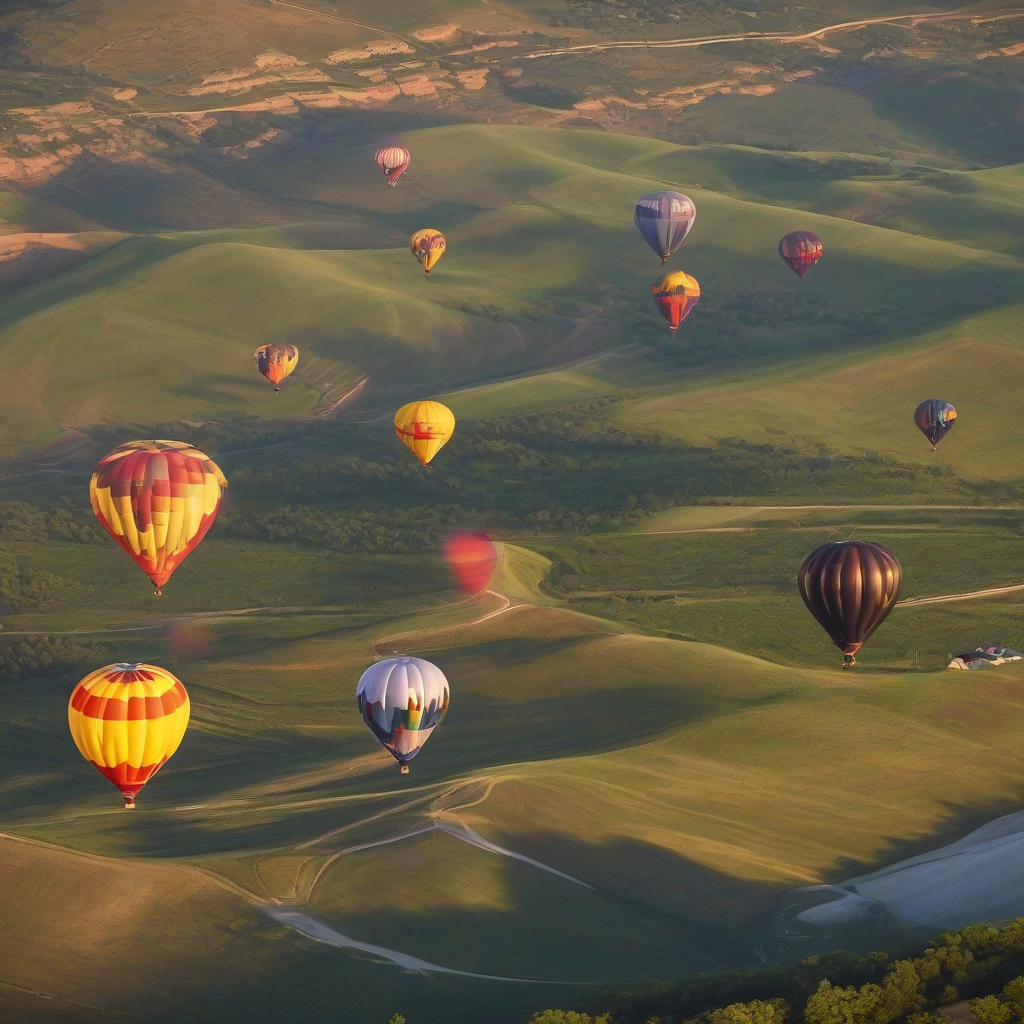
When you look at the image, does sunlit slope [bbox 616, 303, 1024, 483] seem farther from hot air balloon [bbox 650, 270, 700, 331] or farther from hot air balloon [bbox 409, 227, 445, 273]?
hot air balloon [bbox 409, 227, 445, 273]

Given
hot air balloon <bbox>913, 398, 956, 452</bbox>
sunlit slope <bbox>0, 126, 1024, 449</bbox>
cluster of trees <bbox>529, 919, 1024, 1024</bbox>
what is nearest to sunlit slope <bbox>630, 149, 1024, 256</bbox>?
sunlit slope <bbox>0, 126, 1024, 449</bbox>

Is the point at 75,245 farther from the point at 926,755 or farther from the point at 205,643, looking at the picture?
the point at 926,755

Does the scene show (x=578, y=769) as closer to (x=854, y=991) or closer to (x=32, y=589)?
(x=854, y=991)

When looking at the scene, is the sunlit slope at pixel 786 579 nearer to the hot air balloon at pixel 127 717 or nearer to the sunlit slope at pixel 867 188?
the hot air balloon at pixel 127 717

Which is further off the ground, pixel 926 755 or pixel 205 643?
pixel 205 643

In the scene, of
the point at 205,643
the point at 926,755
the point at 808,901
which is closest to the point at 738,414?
the point at 205,643

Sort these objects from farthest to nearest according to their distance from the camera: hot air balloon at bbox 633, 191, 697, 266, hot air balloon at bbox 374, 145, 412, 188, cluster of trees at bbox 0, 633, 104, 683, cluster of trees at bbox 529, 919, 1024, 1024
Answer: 1. hot air balloon at bbox 374, 145, 412, 188
2. hot air balloon at bbox 633, 191, 697, 266
3. cluster of trees at bbox 0, 633, 104, 683
4. cluster of trees at bbox 529, 919, 1024, 1024
